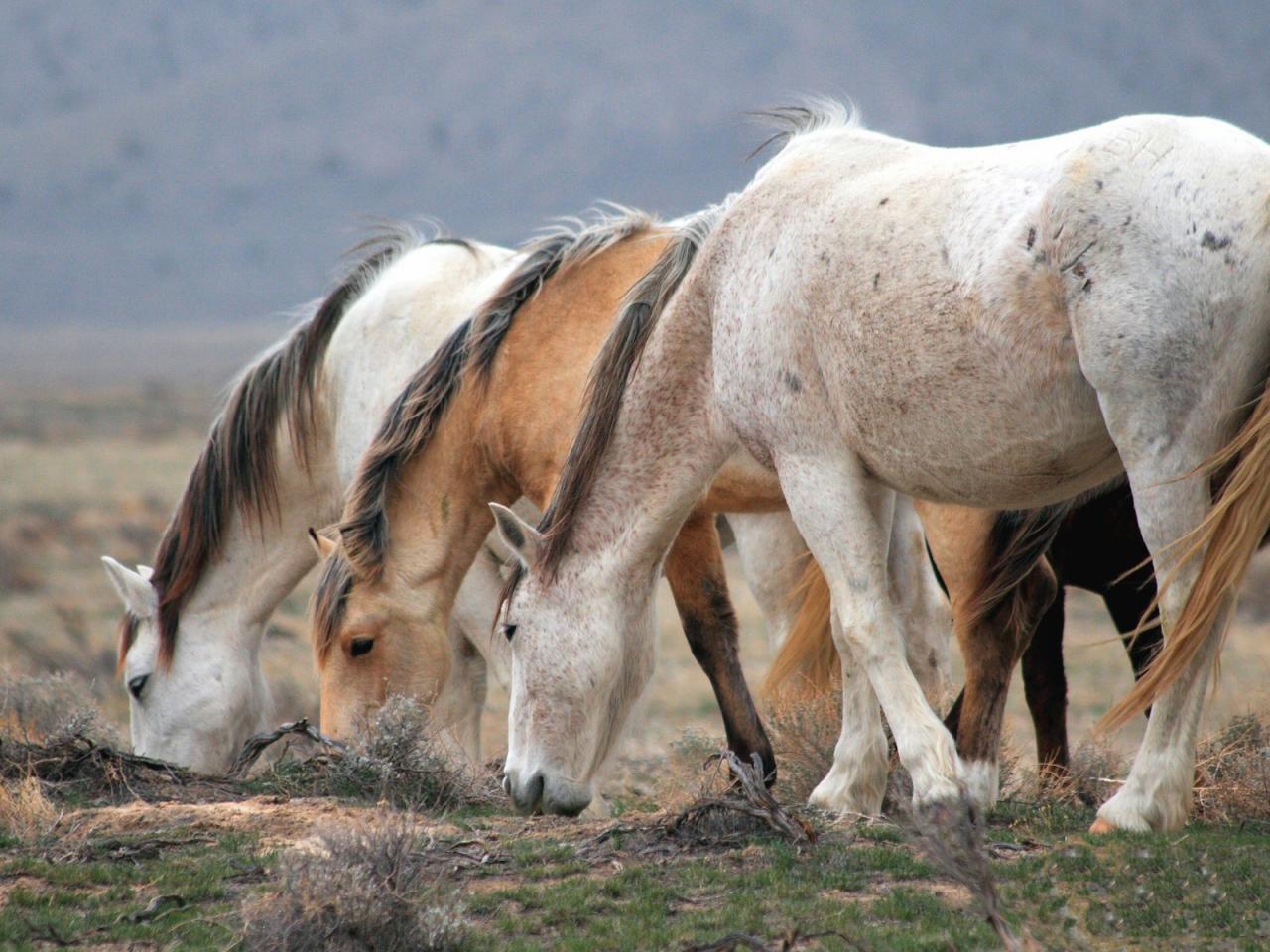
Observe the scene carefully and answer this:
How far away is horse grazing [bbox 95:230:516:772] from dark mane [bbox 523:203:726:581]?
1861mm

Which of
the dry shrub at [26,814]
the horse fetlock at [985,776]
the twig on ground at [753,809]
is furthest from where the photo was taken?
the horse fetlock at [985,776]

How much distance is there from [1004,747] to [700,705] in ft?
21.0

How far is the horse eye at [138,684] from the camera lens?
7145 mm

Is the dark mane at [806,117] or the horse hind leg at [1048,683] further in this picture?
the horse hind leg at [1048,683]

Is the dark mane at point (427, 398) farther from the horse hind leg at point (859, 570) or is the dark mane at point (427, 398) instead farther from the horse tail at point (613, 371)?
the horse hind leg at point (859, 570)

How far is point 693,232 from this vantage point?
5.55 metres

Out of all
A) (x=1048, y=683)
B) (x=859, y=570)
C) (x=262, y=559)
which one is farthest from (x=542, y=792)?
(x=262, y=559)

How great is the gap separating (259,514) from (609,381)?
2720mm

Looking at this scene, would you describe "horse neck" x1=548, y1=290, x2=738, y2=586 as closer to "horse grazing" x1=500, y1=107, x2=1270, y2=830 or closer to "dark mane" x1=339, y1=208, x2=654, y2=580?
"horse grazing" x1=500, y1=107, x2=1270, y2=830

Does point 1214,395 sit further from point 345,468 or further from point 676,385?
point 345,468

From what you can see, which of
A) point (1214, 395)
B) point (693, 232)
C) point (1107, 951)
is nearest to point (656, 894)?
point (1107, 951)

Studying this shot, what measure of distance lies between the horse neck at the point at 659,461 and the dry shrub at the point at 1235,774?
193cm

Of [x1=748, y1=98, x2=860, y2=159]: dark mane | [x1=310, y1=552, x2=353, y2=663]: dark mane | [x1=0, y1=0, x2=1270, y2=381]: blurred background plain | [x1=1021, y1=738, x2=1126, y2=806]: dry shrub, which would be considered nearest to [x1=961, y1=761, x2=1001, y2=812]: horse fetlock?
[x1=1021, y1=738, x2=1126, y2=806]: dry shrub

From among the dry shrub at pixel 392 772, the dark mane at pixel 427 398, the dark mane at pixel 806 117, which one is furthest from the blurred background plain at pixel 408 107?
the dark mane at pixel 806 117
